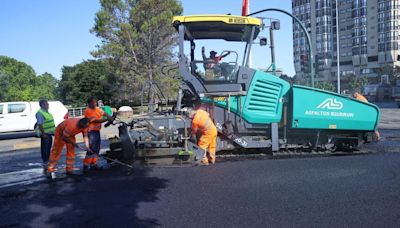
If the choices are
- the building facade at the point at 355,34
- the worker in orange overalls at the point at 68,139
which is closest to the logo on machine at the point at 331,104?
the worker in orange overalls at the point at 68,139

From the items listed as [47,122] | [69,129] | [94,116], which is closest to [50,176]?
[69,129]

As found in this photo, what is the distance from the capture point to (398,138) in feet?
32.6

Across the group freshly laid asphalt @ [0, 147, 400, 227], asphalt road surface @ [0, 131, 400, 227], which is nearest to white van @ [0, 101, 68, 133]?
asphalt road surface @ [0, 131, 400, 227]

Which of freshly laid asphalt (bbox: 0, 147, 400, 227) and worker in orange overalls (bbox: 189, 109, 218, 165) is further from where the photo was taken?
worker in orange overalls (bbox: 189, 109, 218, 165)

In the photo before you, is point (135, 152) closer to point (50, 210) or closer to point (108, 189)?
point (108, 189)

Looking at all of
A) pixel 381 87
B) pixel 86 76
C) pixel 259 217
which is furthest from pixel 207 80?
pixel 381 87

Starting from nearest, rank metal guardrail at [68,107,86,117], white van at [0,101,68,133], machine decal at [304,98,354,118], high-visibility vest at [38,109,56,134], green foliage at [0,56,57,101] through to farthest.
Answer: machine decal at [304,98,354,118]
high-visibility vest at [38,109,56,134]
white van at [0,101,68,133]
metal guardrail at [68,107,86,117]
green foliage at [0,56,57,101]

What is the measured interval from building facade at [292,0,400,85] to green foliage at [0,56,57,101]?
156 feet

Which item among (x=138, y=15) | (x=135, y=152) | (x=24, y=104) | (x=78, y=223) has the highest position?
(x=138, y=15)

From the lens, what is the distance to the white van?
15.6 m

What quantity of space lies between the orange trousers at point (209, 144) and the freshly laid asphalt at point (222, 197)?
0.27 meters

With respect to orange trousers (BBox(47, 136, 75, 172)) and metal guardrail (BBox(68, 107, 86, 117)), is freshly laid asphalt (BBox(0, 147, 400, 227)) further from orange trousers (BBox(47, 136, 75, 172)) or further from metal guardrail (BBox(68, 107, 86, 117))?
metal guardrail (BBox(68, 107, 86, 117))

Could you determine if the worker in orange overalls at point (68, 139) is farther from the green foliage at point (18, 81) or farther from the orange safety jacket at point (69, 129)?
the green foliage at point (18, 81)

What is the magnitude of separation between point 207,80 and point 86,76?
3750 cm
